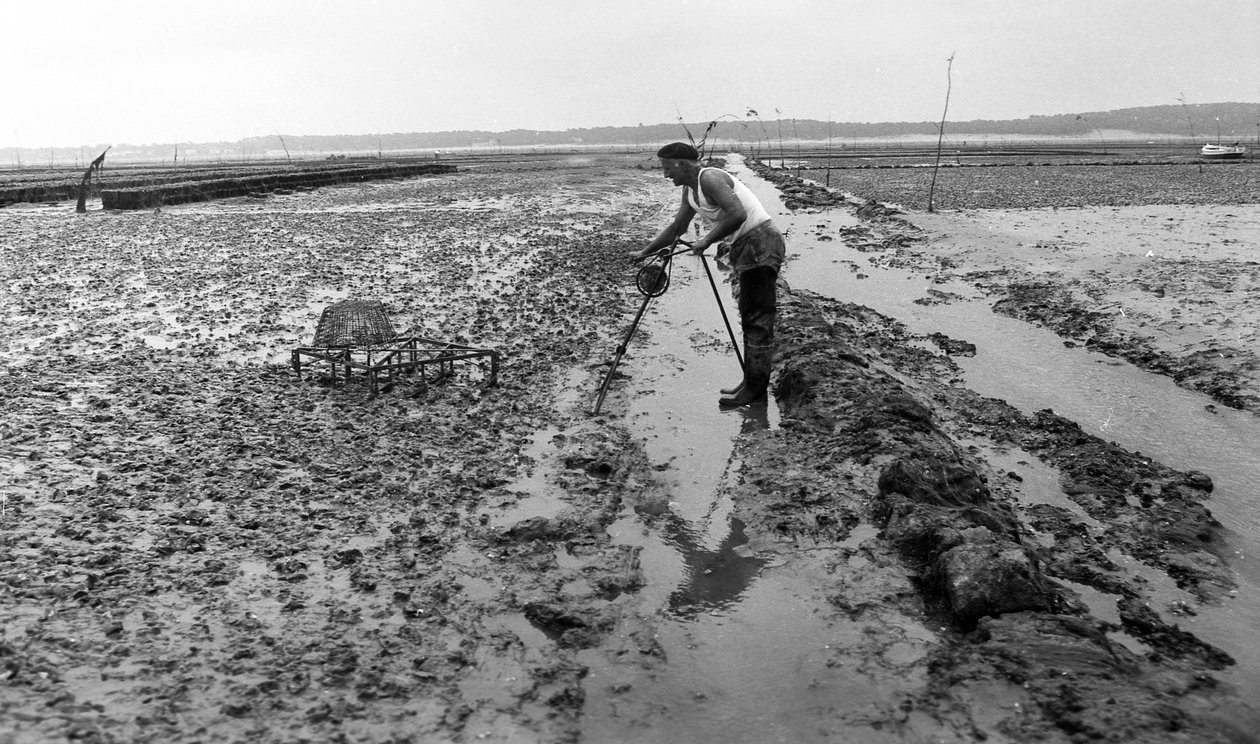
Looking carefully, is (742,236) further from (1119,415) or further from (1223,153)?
(1223,153)

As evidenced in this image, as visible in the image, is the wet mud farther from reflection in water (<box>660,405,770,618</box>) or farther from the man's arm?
the man's arm

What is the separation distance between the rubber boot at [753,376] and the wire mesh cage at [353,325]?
2.85 metres

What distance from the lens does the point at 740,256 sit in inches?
245

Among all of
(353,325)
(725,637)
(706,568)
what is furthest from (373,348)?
(725,637)

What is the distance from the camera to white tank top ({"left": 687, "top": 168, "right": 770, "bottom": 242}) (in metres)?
6.14

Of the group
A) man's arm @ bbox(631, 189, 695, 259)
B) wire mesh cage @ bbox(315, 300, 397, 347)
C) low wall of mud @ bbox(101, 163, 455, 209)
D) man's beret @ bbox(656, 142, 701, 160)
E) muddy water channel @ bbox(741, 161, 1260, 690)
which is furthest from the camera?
low wall of mud @ bbox(101, 163, 455, 209)

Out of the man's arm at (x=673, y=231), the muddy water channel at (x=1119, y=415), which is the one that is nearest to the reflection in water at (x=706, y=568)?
the muddy water channel at (x=1119, y=415)

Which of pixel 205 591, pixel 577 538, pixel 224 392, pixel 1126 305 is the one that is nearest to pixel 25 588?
pixel 205 591

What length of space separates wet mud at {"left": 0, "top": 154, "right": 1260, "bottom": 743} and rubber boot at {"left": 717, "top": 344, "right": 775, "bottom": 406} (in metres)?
0.27

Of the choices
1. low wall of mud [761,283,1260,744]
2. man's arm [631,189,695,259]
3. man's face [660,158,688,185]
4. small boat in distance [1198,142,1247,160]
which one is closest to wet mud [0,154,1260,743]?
low wall of mud [761,283,1260,744]

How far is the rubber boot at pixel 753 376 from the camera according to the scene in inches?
251

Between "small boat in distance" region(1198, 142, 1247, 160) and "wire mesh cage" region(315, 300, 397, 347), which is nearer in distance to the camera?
"wire mesh cage" region(315, 300, 397, 347)

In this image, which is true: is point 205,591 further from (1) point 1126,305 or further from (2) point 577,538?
(1) point 1126,305

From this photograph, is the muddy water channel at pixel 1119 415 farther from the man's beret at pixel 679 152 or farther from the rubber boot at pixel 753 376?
the man's beret at pixel 679 152
